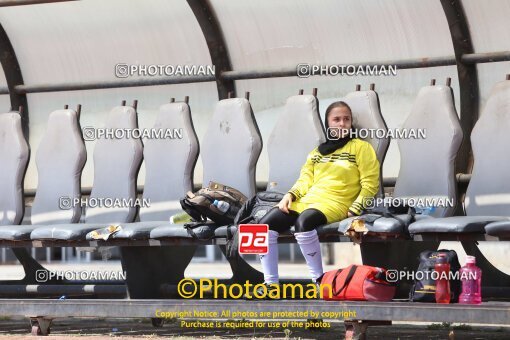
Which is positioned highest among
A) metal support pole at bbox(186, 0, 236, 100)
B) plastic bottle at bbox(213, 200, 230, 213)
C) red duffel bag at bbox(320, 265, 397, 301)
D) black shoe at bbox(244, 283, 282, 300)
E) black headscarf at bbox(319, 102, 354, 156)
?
metal support pole at bbox(186, 0, 236, 100)

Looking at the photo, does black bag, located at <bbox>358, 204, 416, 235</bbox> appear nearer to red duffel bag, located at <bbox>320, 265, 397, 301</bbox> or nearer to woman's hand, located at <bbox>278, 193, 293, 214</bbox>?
red duffel bag, located at <bbox>320, 265, 397, 301</bbox>

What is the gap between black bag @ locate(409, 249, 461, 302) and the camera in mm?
7102

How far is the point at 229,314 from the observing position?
7.39 metres

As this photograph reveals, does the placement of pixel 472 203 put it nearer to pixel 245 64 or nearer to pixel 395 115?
pixel 395 115

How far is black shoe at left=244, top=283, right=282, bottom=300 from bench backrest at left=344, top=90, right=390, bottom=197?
49.7 inches

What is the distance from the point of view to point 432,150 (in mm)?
8406

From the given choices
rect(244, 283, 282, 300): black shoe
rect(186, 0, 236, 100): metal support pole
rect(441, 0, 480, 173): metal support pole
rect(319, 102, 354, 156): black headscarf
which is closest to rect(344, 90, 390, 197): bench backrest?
rect(319, 102, 354, 156): black headscarf

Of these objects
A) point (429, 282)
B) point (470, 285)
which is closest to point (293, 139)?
point (429, 282)

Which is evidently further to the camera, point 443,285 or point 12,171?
point 12,171

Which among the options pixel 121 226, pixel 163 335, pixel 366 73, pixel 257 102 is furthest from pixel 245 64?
pixel 163 335

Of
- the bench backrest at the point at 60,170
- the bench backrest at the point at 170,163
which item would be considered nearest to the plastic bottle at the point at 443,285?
the bench backrest at the point at 170,163

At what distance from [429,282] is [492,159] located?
1472 mm

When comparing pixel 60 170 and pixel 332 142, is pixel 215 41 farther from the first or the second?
pixel 332 142

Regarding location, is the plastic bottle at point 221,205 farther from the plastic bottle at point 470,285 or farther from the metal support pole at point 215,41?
the metal support pole at point 215,41
